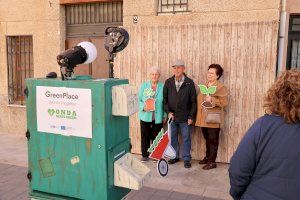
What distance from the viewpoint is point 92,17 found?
7164 mm

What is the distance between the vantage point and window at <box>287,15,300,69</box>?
5.77m

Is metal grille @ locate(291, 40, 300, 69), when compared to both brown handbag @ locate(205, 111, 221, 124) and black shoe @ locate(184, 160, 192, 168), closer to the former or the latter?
brown handbag @ locate(205, 111, 221, 124)

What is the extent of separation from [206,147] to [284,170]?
Answer: 3715mm

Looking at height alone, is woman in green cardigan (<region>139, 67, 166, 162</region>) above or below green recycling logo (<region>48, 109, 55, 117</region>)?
below

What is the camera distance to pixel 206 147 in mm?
5727

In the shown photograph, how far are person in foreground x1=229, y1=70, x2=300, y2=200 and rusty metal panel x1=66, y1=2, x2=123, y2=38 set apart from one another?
5.22 meters

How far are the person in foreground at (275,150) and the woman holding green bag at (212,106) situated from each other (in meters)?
3.15

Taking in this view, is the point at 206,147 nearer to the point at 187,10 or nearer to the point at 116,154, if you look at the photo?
the point at 187,10

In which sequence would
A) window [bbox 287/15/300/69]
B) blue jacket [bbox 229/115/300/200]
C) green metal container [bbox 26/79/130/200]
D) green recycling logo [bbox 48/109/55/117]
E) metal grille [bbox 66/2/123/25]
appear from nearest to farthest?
blue jacket [bbox 229/115/300/200], green metal container [bbox 26/79/130/200], green recycling logo [bbox 48/109/55/117], window [bbox 287/15/300/69], metal grille [bbox 66/2/123/25]

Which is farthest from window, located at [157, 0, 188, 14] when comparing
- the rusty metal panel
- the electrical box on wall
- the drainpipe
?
the electrical box on wall

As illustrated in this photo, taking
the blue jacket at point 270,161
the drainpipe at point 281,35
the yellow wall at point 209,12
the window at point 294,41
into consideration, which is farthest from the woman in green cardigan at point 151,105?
the blue jacket at point 270,161

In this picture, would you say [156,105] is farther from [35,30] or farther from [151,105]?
[35,30]

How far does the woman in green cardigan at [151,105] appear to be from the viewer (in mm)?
5723

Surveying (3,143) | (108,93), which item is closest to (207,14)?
(108,93)
